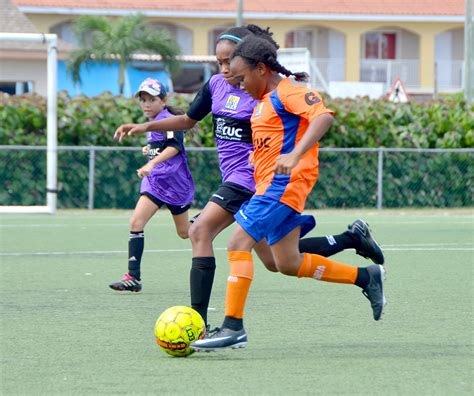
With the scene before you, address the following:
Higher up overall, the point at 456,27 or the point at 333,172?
the point at 456,27

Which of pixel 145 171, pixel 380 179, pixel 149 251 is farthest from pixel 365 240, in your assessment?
pixel 380 179

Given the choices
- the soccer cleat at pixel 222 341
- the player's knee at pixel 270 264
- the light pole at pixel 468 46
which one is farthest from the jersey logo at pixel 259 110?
the light pole at pixel 468 46

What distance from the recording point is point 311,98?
7.46m

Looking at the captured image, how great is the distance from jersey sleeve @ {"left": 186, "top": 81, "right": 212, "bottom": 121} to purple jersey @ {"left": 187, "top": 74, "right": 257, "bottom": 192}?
0.23ft

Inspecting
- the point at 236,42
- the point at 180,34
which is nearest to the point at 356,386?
the point at 236,42

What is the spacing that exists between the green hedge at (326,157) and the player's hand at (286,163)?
13814 mm

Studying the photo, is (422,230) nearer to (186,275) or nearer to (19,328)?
(186,275)

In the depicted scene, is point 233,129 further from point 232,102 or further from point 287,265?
point 287,265

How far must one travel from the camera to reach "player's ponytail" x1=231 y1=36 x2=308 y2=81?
298 inches

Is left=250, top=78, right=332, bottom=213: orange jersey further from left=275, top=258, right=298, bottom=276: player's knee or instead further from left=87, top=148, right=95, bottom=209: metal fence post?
left=87, top=148, right=95, bottom=209: metal fence post

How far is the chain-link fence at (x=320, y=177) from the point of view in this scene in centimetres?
2061

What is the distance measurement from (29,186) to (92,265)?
26.1 ft

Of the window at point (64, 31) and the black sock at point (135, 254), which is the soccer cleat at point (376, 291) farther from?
the window at point (64, 31)

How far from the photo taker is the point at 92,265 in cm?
Answer: 1286
